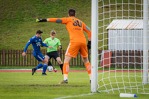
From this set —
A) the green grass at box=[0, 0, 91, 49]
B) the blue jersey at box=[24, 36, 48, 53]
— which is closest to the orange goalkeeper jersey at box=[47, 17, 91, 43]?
the blue jersey at box=[24, 36, 48, 53]

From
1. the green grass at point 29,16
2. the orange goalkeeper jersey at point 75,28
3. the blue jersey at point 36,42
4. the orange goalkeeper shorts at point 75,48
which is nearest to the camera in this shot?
the orange goalkeeper jersey at point 75,28

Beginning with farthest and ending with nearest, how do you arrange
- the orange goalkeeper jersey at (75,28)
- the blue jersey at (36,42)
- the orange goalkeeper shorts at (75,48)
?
the blue jersey at (36,42)
the orange goalkeeper shorts at (75,48)
the orange goalkeeper jersey at (75,28)

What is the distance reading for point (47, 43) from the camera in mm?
29781

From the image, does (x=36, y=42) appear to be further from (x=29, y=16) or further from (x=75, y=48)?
(x=29, y=16)

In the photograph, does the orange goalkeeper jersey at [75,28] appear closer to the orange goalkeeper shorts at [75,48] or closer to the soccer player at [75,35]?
the soccer player at [75,35]

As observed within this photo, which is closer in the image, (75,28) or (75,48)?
(75,28)

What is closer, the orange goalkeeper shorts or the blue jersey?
the orange goalkeeper shorts

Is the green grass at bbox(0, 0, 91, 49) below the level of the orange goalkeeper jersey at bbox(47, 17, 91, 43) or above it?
above

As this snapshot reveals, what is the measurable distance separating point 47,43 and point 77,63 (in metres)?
14.5

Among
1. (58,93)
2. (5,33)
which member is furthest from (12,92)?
(5,33)

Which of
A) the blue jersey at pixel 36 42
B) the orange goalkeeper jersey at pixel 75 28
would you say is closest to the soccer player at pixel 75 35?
Answer: the orange goalkeeper jersey at pixel 75 28

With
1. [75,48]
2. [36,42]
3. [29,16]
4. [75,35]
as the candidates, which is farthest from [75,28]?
[29,16]

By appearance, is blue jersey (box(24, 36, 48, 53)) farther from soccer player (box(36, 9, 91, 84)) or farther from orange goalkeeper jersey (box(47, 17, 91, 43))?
orange goalkeeper jersey (box(47, 17, 91, 43))

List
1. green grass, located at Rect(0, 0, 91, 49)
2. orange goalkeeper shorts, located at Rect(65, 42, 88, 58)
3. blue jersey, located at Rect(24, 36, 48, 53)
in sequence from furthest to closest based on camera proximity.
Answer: green grass, located at Rect(0, 0, 91, 49) → blue jersey, located at Rect(24, 36, 48, 53) → orange goalkeeper shorts, located at Rect(65, 42, 88, 58)
